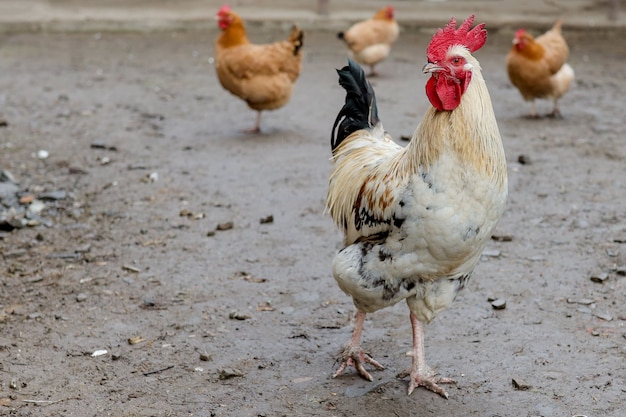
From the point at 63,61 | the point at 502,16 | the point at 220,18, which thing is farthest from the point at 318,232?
the point at 502,16

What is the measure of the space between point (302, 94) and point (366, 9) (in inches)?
198

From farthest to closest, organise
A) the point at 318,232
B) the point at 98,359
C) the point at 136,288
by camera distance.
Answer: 1. the point at 318,232
2. the point at 136,288
3. the point at 98,359

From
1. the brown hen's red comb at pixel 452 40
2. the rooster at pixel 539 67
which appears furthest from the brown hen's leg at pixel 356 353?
the rooster at pixel 539 67

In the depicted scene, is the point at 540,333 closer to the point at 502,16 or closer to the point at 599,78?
the point at 599,78

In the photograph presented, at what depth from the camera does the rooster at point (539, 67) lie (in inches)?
341

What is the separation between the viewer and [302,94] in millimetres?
10250

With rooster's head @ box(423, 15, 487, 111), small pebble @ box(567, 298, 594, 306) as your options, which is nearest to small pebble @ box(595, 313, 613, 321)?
small pebble @ box(567, 298, 594, 306)

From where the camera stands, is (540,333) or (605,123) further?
(605,123)

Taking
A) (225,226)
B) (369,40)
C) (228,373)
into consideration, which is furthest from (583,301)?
(369,40)

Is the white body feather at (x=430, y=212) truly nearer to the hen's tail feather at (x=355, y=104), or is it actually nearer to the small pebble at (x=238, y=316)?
the hen's tail feather at (x=355, y=104)

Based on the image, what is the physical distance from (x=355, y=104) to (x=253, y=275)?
1526 mm

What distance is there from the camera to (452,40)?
11.3 ft

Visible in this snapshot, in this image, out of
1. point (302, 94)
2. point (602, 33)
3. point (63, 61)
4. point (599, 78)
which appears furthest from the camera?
point (602, 33)

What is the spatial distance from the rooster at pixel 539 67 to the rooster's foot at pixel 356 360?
544cm
